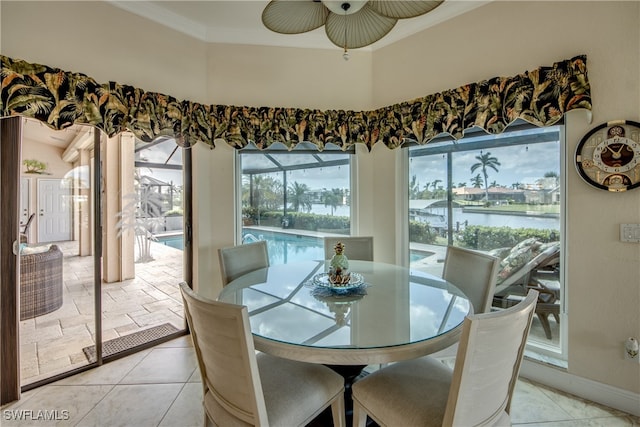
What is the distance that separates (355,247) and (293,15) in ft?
6.39

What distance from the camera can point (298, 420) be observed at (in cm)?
123

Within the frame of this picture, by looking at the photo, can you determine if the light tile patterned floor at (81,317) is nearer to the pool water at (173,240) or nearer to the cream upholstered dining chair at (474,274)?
the pool water at (173,240)

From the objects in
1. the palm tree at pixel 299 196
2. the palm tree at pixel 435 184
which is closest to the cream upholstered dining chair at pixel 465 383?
the palm tree at pixel 435 184

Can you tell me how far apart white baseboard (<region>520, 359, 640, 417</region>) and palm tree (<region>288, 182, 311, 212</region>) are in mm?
2374

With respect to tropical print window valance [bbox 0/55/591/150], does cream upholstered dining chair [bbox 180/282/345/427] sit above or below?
below

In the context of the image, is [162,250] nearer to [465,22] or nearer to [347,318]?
[347,318]

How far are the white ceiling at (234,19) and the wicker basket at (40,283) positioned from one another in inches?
83.2

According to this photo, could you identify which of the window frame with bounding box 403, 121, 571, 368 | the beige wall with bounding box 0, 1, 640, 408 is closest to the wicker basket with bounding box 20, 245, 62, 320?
the beige wall with bounding box 0, 1, 640, 408

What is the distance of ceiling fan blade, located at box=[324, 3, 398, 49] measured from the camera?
5.26 feet

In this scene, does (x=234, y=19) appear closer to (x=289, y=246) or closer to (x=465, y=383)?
(x=289, y=246)

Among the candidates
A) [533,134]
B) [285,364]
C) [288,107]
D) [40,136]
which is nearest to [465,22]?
[533,134]

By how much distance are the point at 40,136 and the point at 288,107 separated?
2005mm

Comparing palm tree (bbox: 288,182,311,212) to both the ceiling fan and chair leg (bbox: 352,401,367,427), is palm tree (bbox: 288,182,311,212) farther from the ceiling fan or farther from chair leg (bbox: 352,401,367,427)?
chair leg (bbox: 352,401,367,427)

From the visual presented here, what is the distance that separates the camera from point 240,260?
239 cm
